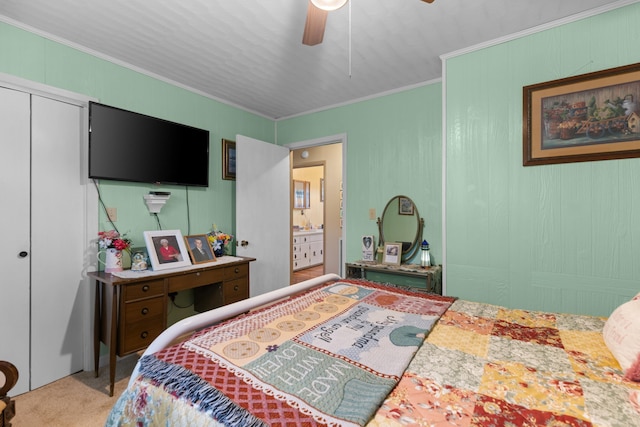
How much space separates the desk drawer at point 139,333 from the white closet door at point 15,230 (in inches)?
27.7

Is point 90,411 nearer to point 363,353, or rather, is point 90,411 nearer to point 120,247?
point 120,247

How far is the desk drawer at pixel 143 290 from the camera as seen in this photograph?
2.18m

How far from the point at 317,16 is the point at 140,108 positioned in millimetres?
2018

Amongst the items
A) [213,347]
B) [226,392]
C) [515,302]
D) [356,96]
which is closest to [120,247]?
[213,347]

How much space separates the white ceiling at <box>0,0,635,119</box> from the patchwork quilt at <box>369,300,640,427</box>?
76.5 inches

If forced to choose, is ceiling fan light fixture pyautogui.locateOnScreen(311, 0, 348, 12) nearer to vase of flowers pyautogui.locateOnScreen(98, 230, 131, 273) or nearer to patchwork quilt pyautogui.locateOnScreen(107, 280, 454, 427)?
patchwork quilt pyautogui.locateOnScreen(107, 280, 454, 427)

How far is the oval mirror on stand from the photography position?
315cm

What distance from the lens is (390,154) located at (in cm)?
332

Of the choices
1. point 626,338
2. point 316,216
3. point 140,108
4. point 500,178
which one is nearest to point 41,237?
point 140,108

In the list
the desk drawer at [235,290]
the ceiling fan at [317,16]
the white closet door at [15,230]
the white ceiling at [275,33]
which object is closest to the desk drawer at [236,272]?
the desk drawer at [235,290]

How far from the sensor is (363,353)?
3.69 ft

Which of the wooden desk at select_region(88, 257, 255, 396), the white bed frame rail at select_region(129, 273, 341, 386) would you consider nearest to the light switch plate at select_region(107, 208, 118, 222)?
the wooden desk at select_region(88, 257, 255, 396)

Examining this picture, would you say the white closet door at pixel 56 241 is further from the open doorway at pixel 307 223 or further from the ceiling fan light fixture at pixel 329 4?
→ the open doorway at pixel 307 223

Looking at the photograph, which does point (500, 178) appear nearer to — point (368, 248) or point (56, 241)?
point (368, 248)
